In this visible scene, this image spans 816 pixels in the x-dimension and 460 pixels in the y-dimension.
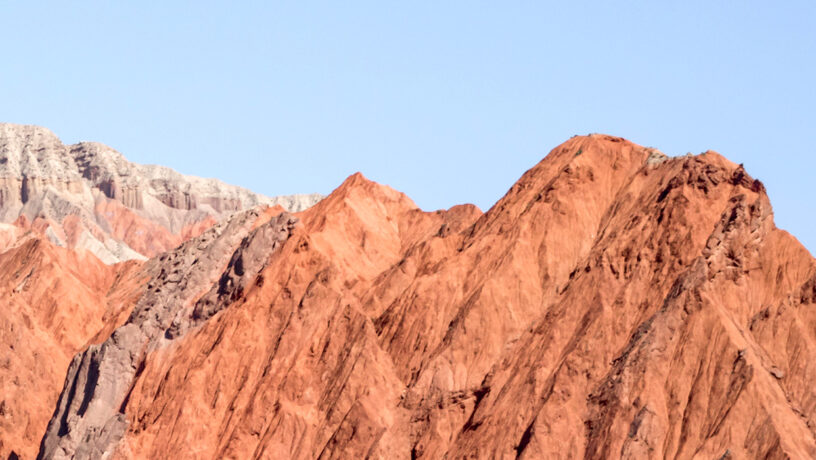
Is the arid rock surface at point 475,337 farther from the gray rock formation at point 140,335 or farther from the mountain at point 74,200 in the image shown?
the mountain at point 74,200

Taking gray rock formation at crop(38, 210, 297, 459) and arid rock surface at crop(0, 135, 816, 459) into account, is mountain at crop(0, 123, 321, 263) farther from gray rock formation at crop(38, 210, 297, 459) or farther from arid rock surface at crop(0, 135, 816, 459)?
arid rock surface at crop(0, 135, 816, 459)

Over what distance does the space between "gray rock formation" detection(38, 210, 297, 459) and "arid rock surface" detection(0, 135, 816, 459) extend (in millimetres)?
127

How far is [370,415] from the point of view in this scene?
8206 centimetres

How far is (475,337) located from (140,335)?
19.8 metres

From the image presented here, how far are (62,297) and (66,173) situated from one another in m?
78.6

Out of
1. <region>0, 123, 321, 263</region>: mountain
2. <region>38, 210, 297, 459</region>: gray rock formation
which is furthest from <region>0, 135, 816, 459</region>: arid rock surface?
<region>0, 123, 321, 263</region>: mountain

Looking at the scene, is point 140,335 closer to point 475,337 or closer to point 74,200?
point 475,337

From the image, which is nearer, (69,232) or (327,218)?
(327,218)

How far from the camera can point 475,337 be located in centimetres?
A: 8562

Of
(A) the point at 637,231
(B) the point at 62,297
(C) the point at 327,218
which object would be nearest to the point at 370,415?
(A) the point at 637,231

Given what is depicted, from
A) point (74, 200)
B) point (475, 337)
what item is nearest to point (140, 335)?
point (475, 337)

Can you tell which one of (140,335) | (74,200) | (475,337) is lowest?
(140,335)

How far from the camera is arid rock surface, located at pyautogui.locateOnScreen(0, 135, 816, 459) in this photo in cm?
7575

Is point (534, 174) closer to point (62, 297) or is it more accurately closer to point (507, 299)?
point (507, 299)
